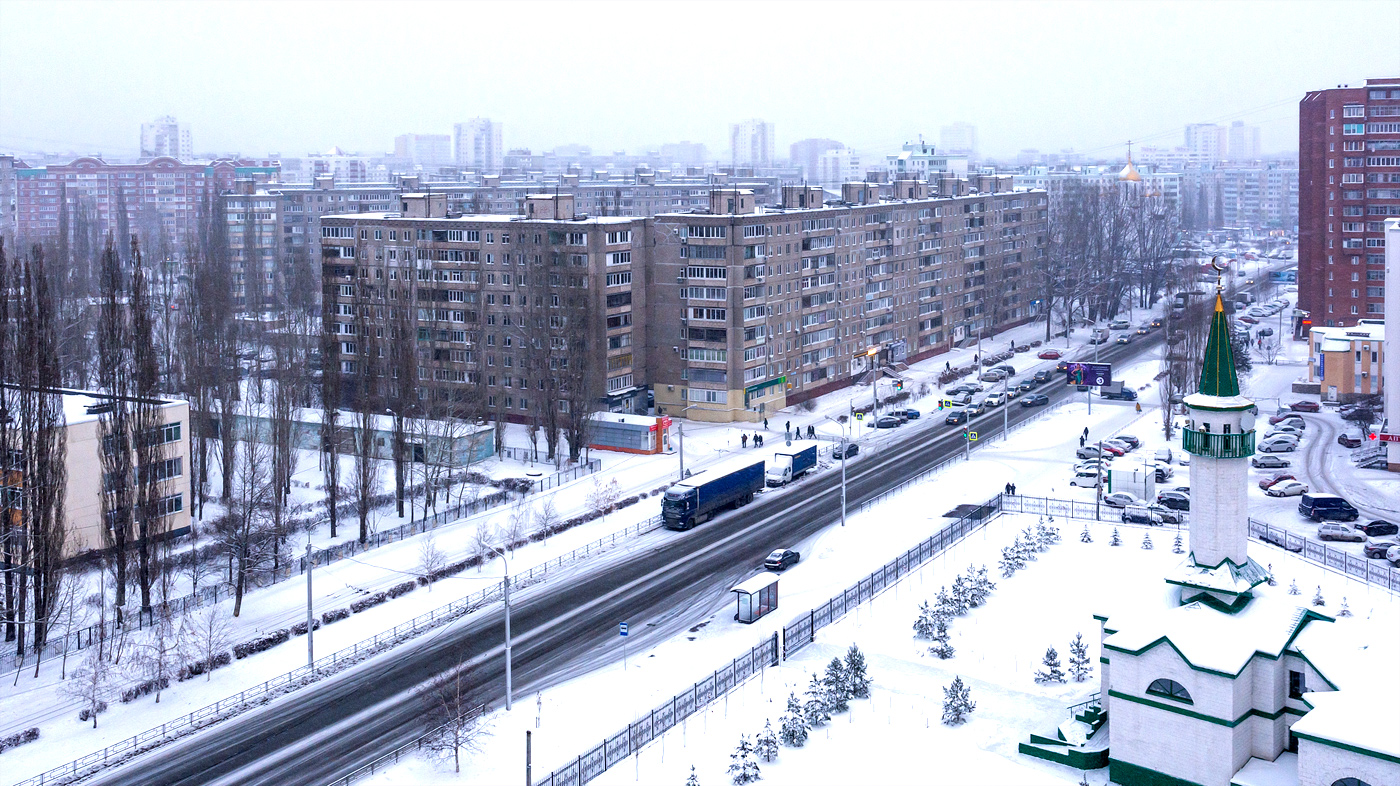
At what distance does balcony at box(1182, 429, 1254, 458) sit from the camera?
1339 inches

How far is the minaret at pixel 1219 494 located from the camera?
34.0 m

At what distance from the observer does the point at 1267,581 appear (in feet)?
117

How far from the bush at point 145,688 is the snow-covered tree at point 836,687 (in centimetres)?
2054

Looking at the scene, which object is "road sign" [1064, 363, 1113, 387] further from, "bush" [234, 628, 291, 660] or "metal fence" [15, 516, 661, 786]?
"bush" [234, 628, 291, 660]

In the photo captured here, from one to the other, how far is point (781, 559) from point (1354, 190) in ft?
252

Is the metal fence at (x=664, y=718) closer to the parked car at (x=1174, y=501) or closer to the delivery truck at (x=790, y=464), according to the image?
the delivery truck at (x=790, y=464)

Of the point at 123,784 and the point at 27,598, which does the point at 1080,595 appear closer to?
the point at 123,784

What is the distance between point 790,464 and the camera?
220 feet

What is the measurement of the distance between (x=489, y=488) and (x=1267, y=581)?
1595 inches

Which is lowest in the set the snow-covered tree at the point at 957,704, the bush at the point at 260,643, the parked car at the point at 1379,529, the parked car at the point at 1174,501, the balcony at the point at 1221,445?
the bush at the point at 260,643

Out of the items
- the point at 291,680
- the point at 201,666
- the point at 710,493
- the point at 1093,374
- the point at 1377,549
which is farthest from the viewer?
the point at 1093,374

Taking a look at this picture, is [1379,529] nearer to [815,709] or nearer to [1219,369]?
[1219,369]

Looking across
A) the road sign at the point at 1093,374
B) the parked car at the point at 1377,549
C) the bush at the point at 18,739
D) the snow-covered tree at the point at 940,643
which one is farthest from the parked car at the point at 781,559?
the road sign at the point at 1093,374

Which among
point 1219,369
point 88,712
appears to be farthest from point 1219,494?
point 88,712
